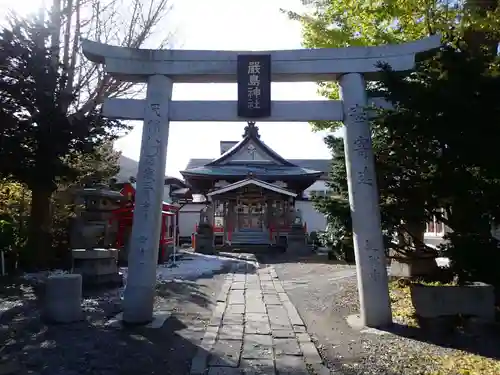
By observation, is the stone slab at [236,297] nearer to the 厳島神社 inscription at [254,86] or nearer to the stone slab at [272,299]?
the stone slab at [272,299]

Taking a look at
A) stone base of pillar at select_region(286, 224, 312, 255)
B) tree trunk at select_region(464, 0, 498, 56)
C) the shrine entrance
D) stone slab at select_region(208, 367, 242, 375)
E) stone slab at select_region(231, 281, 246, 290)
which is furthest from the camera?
the shrine entrance

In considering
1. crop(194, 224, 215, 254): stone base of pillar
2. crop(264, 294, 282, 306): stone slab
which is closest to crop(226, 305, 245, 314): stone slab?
crop(264, 294, 282, 306): stone slab

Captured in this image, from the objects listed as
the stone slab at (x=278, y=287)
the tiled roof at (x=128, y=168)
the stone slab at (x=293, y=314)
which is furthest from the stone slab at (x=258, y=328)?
the tiled roof at (x=128, y=168)

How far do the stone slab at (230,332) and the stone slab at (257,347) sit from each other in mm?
143

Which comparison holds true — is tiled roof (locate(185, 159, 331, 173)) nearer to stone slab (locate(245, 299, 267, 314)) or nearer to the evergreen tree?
the evergreen tree

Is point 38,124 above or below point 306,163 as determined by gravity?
below

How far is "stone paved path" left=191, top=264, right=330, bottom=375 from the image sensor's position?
16.8 feet

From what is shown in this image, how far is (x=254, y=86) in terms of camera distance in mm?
7406

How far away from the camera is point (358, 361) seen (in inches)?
213

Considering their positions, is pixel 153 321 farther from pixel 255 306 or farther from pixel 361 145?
pixel 361 145

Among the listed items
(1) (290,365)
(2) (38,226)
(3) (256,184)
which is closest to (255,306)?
(1) (290,365)

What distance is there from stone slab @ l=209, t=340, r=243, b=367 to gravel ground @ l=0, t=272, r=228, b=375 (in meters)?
0.30

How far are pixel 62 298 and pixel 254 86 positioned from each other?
15.3 ft

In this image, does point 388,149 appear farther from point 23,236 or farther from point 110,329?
point 23,236
